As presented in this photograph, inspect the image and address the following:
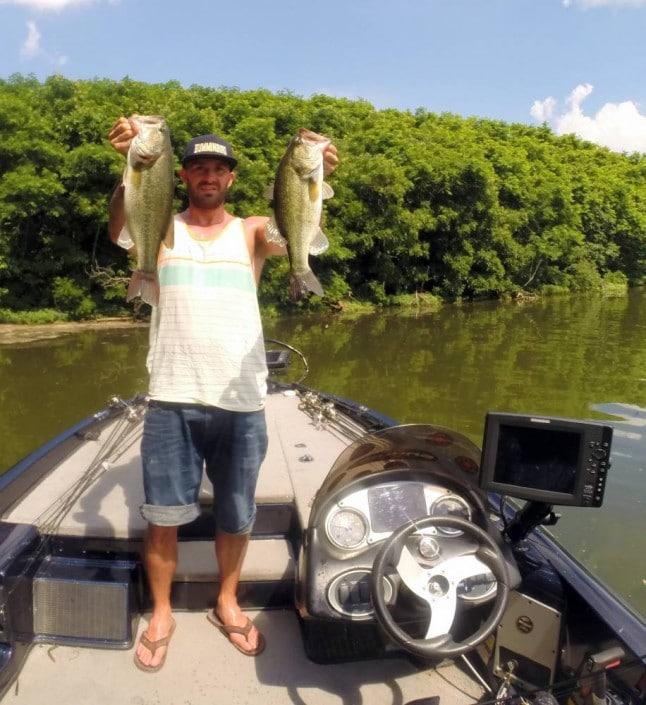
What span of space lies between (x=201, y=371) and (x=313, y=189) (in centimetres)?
81

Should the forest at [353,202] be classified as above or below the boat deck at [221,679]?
above

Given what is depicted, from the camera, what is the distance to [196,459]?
2.42 meters

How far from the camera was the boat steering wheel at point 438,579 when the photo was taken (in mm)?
1852

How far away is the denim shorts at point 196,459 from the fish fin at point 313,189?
860mm

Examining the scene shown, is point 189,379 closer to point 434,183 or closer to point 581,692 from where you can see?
point 581,692

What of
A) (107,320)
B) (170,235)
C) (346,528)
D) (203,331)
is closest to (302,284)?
(203,331)

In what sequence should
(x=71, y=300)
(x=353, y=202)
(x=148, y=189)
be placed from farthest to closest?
(x=353, y=202)
(x=71, y=300)
(x=148, y=189)

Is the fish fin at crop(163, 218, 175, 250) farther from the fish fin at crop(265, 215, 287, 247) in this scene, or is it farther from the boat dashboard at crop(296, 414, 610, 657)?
the boat dashboard at crop(296, 414, 610, 657)

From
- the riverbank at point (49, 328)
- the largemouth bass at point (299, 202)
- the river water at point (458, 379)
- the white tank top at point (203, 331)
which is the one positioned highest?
the largemouth bass at point (299, 202)

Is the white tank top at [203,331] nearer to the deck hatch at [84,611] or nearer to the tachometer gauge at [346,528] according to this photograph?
the tachometer gauge at [346,528]

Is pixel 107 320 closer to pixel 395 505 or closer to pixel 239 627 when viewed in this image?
pixel 239 627

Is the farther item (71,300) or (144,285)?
(71,300)

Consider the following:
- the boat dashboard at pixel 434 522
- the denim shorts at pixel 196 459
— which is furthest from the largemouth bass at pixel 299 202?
the boat dashboard at pixel 434 522

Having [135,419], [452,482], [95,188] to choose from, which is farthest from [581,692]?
[95,188]
